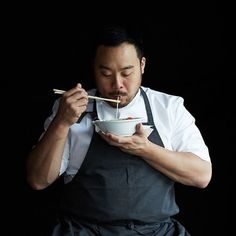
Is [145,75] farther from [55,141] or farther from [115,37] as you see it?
[55,141]

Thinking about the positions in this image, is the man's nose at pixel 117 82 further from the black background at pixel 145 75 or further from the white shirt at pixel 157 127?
the black background at pixel 145 75

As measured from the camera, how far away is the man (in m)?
1.74

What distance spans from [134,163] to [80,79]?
27.6 inches

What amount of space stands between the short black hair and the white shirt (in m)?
0.24

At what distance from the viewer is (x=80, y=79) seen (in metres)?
2.31

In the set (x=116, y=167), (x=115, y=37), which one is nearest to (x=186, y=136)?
(x=116, y=167)

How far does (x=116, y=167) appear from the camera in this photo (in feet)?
5.79

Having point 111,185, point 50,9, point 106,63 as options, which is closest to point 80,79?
point 50,9

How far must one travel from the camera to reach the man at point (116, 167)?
5.69ft

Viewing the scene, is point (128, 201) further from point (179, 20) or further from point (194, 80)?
point (179, 20)

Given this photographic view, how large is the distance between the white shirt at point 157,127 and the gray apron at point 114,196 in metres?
0.05

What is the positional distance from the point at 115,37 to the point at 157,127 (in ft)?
1.35

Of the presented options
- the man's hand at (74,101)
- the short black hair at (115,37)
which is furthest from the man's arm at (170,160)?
the short black hair at (115,37)

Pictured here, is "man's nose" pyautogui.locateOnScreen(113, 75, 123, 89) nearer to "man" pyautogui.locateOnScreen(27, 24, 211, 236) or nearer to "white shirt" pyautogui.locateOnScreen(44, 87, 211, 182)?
"man" pyautogui.locateOnScreen(27, 24, 211, 236)
